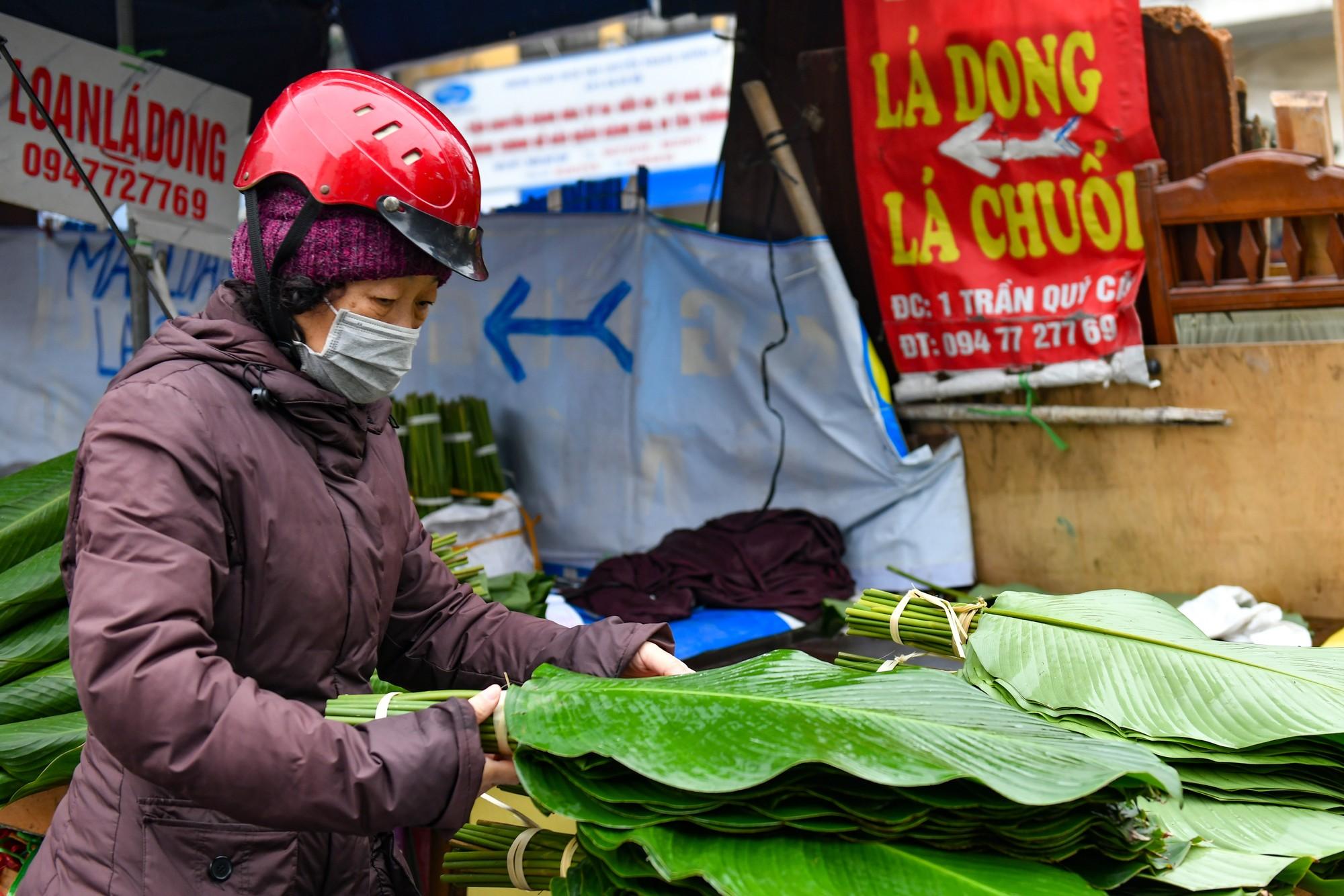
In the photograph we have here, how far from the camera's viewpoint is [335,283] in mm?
1566

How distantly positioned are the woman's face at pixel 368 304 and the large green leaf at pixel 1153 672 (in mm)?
1083

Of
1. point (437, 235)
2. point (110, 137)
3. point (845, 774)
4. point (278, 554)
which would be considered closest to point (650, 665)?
point (845, 774)

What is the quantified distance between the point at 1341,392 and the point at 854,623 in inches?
82.1

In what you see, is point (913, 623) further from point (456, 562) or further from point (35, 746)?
point (35, 746)

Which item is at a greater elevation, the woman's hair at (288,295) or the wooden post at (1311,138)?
the wooden post at (1311,138)

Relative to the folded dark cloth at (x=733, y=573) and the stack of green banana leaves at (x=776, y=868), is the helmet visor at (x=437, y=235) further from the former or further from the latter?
the folded dark cloth at (x=733, y=573)

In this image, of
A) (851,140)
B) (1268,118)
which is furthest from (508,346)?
(1268,118)

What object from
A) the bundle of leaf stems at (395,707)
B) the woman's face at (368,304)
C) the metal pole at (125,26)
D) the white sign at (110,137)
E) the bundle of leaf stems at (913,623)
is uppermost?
the metal pole at (125,26)

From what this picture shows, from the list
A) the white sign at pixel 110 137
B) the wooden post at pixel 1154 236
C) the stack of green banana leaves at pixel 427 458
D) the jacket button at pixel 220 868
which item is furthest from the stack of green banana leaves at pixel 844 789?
the stack of green banana leaves at pixel 427 458

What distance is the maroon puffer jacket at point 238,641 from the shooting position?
1261 millimetres

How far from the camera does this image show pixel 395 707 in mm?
1524

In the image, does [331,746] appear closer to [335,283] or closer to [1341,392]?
[335,283]

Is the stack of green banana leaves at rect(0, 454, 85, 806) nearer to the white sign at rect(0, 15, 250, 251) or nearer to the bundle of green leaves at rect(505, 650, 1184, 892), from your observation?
the white sign at rect(0, 15, 250, 251)

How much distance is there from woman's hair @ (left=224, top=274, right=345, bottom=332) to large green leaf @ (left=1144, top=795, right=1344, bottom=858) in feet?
4.28
